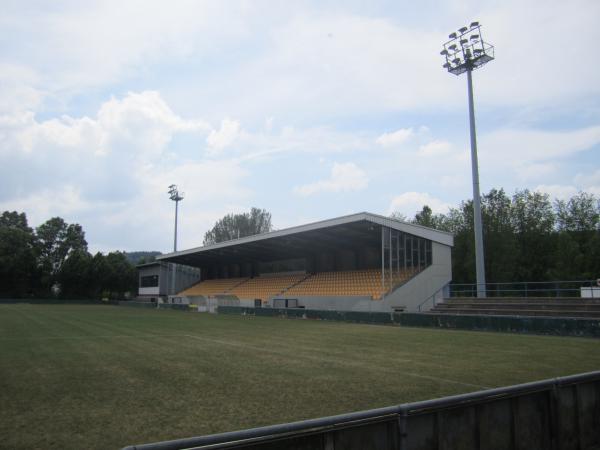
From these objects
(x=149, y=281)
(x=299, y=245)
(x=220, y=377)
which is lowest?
(x=220, y=377)

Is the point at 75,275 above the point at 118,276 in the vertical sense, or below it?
above

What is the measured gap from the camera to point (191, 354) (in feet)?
48.8

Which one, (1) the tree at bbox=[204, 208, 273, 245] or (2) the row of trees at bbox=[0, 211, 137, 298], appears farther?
(1) the tree at bbox=[204, 208, 273, 245]

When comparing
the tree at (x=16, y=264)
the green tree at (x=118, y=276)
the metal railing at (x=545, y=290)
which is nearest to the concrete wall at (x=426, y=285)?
the metal railing at (x=545, y=290)

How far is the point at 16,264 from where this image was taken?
72562mm

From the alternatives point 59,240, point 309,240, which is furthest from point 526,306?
point 59,240

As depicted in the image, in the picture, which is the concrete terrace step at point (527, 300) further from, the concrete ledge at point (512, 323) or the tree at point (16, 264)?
the tree at point (16, 264)

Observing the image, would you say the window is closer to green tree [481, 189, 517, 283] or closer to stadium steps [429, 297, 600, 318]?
green tree [481, 189, 517, 283]

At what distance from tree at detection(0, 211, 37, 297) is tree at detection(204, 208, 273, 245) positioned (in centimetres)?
3921

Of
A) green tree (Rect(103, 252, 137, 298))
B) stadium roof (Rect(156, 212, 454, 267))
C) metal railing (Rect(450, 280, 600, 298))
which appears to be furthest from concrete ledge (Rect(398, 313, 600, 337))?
green tree (Rect(103, 252, 137, 298))

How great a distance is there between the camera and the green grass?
7.14 metres

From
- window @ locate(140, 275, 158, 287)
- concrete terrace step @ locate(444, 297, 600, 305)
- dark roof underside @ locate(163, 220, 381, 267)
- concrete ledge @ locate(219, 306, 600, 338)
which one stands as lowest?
concrete ledge @ locate(219, 306, 600, 338)

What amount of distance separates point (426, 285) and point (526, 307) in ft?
28.6

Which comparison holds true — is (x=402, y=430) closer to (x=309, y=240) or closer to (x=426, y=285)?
(x=426, y=285)
